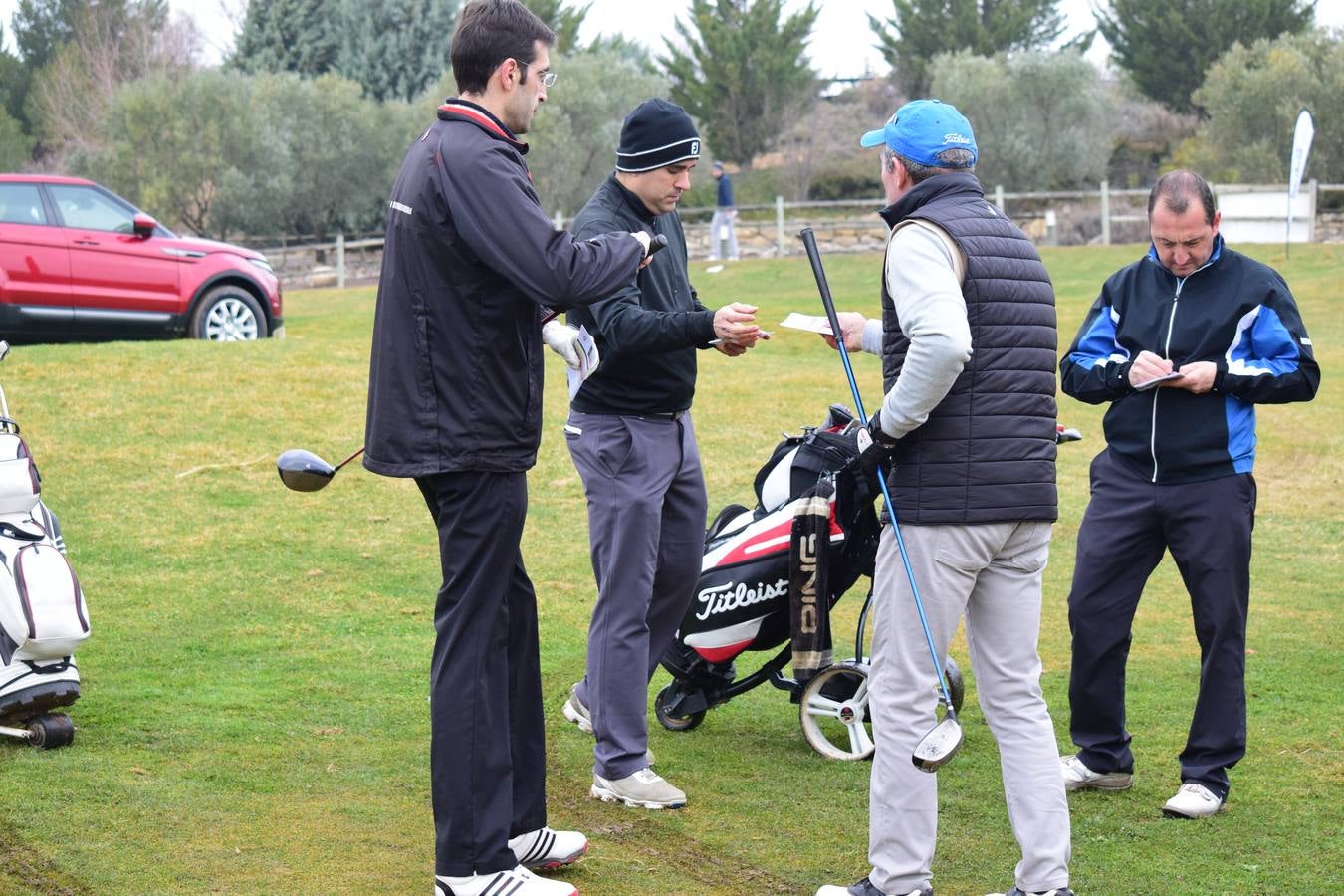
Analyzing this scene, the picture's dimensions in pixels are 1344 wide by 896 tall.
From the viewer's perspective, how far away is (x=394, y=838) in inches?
174

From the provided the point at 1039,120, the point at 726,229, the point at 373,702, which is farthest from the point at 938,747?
the point at 1039,120

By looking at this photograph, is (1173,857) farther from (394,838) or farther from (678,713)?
(394,838)

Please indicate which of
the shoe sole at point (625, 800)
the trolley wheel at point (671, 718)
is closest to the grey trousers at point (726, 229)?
the trolley wheel at point (671, 718)

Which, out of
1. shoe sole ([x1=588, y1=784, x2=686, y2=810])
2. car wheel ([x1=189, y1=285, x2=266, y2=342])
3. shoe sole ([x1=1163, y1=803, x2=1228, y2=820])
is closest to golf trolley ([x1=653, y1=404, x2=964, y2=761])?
shoe sole ([x1=588, y1=784, x2=686, y2=810])

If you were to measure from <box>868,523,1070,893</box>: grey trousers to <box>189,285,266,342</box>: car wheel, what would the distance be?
11.3m

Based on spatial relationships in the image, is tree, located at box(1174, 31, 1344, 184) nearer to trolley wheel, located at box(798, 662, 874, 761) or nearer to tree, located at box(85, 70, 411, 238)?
tree, located at box(85, 70, 411, 238)

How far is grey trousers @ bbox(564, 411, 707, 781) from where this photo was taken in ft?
15.9

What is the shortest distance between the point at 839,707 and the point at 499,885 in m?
1.80

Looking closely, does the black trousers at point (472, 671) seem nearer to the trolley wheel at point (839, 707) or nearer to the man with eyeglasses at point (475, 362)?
the man with eyeglasses at point (475, 362)

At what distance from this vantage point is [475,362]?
12.3ft

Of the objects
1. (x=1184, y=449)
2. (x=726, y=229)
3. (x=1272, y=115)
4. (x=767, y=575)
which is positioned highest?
(x=1272, y=115)

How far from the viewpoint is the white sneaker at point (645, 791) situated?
188 inches

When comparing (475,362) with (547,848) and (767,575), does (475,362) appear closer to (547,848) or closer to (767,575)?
(547,848)

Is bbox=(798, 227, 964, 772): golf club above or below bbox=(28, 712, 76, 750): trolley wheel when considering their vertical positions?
above
